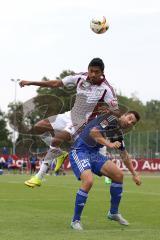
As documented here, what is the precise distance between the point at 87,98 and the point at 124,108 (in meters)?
1.31

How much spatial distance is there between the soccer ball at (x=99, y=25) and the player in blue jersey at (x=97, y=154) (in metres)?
2.16

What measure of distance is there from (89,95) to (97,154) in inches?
42.8

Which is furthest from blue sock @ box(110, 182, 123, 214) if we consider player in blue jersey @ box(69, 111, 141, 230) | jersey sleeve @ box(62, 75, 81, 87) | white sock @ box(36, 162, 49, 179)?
white sock @ box(36, 162, 49, 179)

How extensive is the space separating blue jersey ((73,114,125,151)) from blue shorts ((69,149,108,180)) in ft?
0.33

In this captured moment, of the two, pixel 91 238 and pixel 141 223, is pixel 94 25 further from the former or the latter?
pixel 91 238

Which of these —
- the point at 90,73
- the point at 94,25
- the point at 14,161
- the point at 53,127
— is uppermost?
the point at 94,25

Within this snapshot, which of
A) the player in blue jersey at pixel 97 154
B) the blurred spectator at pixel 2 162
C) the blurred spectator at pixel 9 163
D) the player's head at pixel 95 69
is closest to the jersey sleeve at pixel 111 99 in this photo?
the player in blue jersey at pixel 97 154

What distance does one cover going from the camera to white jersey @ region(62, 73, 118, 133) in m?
12.7

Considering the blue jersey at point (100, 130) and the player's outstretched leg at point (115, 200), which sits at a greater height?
the blue jersey at point (100, 130)

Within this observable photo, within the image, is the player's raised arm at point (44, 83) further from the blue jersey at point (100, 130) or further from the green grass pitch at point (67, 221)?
the green grass pitch at point (67, 221)

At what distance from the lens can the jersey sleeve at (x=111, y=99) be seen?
41.3 ft

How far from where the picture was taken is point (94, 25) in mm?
14039

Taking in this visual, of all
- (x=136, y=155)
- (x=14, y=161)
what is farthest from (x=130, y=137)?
(x=14, y=161)

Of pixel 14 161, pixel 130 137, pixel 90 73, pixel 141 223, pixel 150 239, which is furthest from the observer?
pixel 130 137
